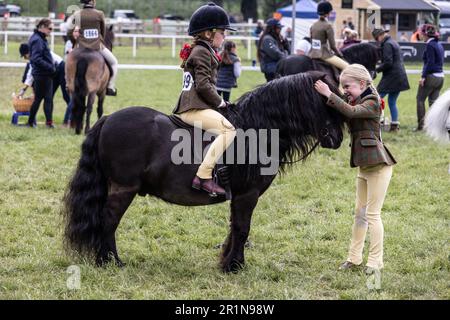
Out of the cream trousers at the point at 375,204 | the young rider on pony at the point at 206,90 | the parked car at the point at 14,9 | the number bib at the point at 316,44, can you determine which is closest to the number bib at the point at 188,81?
the young rider on pony at the point at 206,90

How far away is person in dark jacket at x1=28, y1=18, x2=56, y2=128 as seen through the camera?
43.2 feet

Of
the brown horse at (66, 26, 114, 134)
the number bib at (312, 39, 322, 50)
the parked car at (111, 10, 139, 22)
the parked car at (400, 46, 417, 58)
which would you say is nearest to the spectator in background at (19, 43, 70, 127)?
the brown horse at (66, 26, 114, 134)

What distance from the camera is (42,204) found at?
8539 mm

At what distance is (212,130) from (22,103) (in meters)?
8.76

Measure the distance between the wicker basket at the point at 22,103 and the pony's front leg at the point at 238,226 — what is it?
28.8 feet

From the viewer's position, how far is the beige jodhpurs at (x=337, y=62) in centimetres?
1292

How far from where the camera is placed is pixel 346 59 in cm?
1348

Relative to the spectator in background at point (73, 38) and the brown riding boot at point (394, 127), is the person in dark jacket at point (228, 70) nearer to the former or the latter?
the spectator in background at point (73, 38)

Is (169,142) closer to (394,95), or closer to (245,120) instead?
(245,120)

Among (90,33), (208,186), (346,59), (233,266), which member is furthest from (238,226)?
(346,59)

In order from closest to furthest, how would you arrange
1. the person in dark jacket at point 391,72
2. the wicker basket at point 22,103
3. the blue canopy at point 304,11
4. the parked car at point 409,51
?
the wicker basket at point 22,103
the person in dark jacket at point 391,72
the parked car at point 409,51
the blue canopy at point 304,11

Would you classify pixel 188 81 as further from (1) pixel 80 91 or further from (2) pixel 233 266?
(1) pixel 80 91

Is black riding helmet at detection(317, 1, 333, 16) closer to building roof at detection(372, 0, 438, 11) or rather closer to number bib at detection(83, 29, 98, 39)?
number bib at detection(83, 29, 98, 39)
